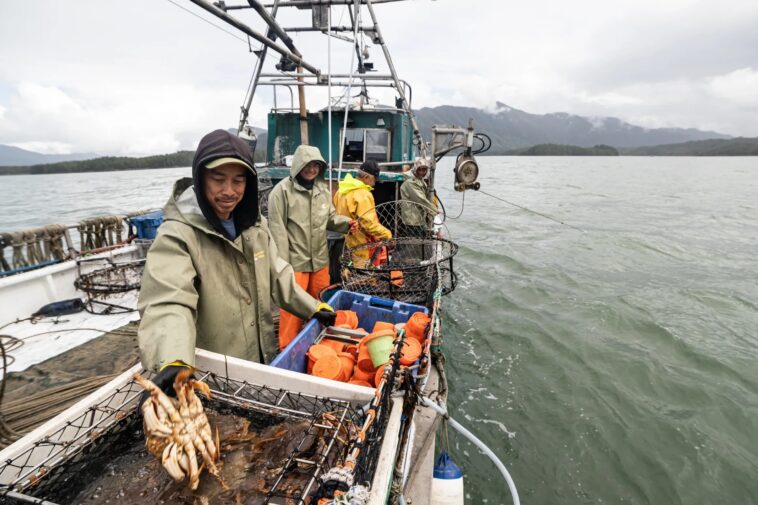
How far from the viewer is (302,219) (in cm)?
447

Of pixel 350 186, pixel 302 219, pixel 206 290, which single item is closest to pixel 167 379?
pixel 206 290

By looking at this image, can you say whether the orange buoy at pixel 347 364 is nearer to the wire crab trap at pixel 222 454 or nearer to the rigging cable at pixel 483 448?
the rigging cable at pixel 483 448

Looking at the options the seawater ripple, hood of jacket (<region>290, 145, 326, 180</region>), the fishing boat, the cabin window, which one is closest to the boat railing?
the fishing boat

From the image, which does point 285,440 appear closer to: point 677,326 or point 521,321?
point 521,321

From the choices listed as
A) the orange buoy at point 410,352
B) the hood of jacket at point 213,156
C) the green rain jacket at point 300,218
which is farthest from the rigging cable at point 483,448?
the green rain jacket at point 300,218

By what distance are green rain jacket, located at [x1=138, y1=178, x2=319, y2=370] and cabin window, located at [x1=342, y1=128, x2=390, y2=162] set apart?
24.3ft

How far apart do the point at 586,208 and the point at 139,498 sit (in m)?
26.3

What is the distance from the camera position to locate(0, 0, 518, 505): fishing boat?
4.58ft

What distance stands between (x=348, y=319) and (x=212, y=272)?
68.1 inches

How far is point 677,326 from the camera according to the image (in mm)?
7582

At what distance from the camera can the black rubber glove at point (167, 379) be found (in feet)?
4.91

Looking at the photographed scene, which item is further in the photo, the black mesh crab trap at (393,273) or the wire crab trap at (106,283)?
the wire crab trap at (106,283)

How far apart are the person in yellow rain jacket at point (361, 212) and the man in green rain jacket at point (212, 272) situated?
8.37 ft

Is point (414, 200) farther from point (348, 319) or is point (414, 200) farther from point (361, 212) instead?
point (348, 319)
